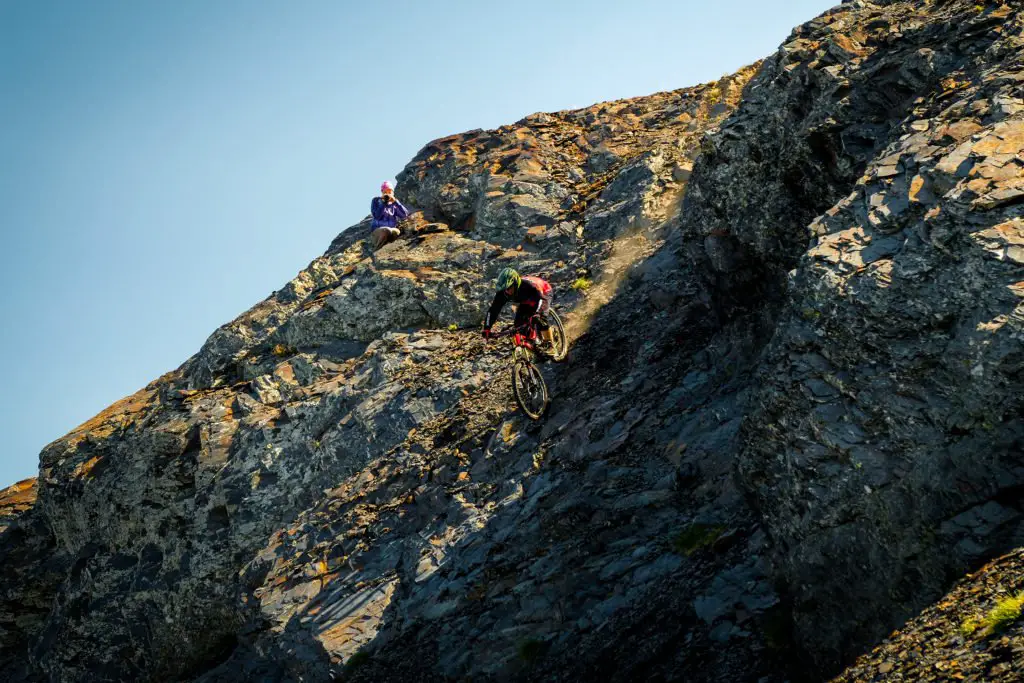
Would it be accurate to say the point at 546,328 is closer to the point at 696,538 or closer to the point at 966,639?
the point at 696,538

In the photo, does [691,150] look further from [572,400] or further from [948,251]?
[948,251]

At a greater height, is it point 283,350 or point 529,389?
point 283,350

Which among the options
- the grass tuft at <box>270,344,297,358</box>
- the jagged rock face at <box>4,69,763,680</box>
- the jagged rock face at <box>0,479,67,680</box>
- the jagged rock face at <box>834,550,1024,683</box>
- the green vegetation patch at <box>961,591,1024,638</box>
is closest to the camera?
the jagged rock face at <box>834,550,1024,683</box>

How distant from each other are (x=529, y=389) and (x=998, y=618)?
1237 centimetres

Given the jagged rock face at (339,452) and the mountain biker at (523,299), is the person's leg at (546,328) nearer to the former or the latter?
the mountain biker at (523,299)

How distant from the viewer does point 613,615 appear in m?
15.6

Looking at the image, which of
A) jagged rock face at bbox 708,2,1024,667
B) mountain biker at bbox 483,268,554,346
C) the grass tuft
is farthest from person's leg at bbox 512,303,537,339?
the grass tuft

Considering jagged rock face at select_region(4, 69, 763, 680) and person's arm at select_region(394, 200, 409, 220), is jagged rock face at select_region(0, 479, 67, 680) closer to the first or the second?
jagged rock face at select_region(4, 69, 763, 680)

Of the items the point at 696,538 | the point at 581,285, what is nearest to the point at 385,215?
the point at 581,285

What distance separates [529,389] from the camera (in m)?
20.4

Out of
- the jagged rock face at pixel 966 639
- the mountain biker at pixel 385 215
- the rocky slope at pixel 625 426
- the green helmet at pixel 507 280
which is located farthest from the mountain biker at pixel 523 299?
the mountain biker at pixel 385 215

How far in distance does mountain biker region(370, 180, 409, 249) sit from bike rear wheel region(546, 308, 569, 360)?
511 inches

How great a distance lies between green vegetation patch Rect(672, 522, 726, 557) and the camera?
50.6 ft

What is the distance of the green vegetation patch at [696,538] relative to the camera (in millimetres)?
15438
